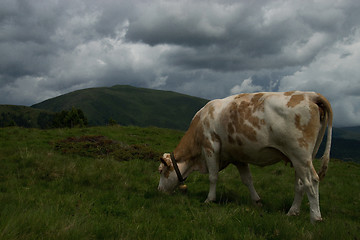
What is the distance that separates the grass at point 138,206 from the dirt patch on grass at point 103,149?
191 mm

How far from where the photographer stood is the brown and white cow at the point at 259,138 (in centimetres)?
562

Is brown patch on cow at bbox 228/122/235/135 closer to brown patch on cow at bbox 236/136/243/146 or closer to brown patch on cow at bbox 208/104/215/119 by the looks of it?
brown patch on cow at bbox 236/136/243/146

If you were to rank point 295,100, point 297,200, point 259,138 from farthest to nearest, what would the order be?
point 297,200
point 259,138
point 295,100

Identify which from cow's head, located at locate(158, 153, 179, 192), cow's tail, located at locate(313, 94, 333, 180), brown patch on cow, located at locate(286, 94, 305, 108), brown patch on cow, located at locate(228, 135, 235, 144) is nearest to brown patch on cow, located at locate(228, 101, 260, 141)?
brown patch on cow, located at locate(228, 135, 235, 144)

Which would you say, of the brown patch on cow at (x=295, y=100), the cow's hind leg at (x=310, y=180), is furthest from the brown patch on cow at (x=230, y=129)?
the cow's hind leg at (x=310, y=180)

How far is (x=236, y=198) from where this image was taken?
7.53 metres

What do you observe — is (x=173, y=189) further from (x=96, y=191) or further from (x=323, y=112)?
(x=323, y=112)

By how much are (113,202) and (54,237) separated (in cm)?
290

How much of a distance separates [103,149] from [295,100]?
10.6 meters

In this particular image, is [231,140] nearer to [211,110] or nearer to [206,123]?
[206,123]

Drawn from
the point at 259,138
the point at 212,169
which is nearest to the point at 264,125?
the point at 259,138

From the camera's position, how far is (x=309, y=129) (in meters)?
5.61

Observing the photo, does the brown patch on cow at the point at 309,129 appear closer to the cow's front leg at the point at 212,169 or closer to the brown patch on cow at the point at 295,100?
the brown patch on cow at the point at 295,100

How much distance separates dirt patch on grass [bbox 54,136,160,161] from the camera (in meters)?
13.0
